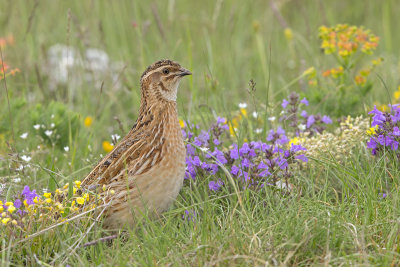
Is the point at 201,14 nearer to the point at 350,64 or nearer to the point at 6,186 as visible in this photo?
the point at 350,64

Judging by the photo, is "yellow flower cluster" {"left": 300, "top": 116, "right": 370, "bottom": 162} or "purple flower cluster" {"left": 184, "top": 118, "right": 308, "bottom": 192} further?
"yellow flower cluster" {"left": 300, "top": 116, "right": 370, "bottom": 162}

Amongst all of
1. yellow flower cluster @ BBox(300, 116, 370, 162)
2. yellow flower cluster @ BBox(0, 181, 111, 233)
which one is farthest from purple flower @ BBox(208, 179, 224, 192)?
yellow flower cluster @ BBox(0, 181, 111, 233)

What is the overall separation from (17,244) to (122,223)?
0.84m

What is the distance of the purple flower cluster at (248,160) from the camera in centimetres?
494

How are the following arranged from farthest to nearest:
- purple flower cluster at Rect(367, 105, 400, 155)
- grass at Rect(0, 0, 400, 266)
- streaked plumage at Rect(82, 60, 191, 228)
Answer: purple flower cluster at Rect(367, 105, 400, 155)
streaked plumage at Rect(82, 60, 191, 228)
grass at Rect(0, 0, 400, 266)

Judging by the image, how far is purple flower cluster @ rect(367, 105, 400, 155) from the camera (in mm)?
4828

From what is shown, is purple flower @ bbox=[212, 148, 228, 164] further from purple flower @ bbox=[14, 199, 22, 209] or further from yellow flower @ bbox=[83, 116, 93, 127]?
yellow flower @ bbox=[83, 116, 93, 127]

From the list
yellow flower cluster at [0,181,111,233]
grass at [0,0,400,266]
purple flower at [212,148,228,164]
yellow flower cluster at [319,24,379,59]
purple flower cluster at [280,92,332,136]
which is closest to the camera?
grass at [0,0,400,266]

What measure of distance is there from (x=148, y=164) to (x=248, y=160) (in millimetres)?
776

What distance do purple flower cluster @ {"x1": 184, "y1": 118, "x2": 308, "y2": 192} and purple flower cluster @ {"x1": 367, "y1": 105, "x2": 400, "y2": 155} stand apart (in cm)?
51

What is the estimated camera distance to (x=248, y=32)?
10.4m

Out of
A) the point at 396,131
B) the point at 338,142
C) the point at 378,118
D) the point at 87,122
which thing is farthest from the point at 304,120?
the point at 87,122

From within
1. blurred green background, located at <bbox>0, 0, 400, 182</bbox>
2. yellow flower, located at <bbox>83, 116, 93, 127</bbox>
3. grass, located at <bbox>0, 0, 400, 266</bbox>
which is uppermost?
Answer: blurred green background, located at <bbox>0, 0, 400, 182</bbox>

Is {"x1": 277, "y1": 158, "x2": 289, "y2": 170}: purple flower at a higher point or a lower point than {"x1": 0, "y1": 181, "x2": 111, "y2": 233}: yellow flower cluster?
lower
